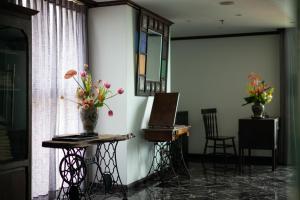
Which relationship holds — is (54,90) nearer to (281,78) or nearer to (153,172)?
(153,172)

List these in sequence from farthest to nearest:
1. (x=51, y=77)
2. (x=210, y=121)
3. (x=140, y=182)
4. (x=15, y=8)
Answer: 1. (x=210, y=121)
2. (x=140, y=182)
3. (x=51, y=77)
4. (x=15, y=8)

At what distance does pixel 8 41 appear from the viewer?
117 inches

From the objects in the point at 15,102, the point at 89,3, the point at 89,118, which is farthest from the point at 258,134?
the point at 15,102

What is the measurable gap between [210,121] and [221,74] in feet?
3.51

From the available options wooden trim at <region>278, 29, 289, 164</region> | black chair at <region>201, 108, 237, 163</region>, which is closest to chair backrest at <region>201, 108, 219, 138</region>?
black chair at <region>201, 108, 237, 163</region>

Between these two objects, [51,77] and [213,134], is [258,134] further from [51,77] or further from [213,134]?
[51,77]

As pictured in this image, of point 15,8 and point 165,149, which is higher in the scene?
point 15,8

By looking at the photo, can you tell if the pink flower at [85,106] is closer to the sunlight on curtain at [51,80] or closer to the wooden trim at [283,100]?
the sunlight on curtain at [51,80]

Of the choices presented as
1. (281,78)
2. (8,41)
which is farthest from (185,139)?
(8,41)

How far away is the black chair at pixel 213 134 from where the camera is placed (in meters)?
7.10

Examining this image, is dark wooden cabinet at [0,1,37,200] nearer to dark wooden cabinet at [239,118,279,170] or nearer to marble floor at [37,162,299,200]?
marble floor at [37,162,299,200]

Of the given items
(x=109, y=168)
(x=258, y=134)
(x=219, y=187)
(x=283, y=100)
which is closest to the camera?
(x=109, y=168)

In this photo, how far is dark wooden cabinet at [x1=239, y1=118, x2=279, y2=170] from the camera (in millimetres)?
6117

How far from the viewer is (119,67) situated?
5066mm
